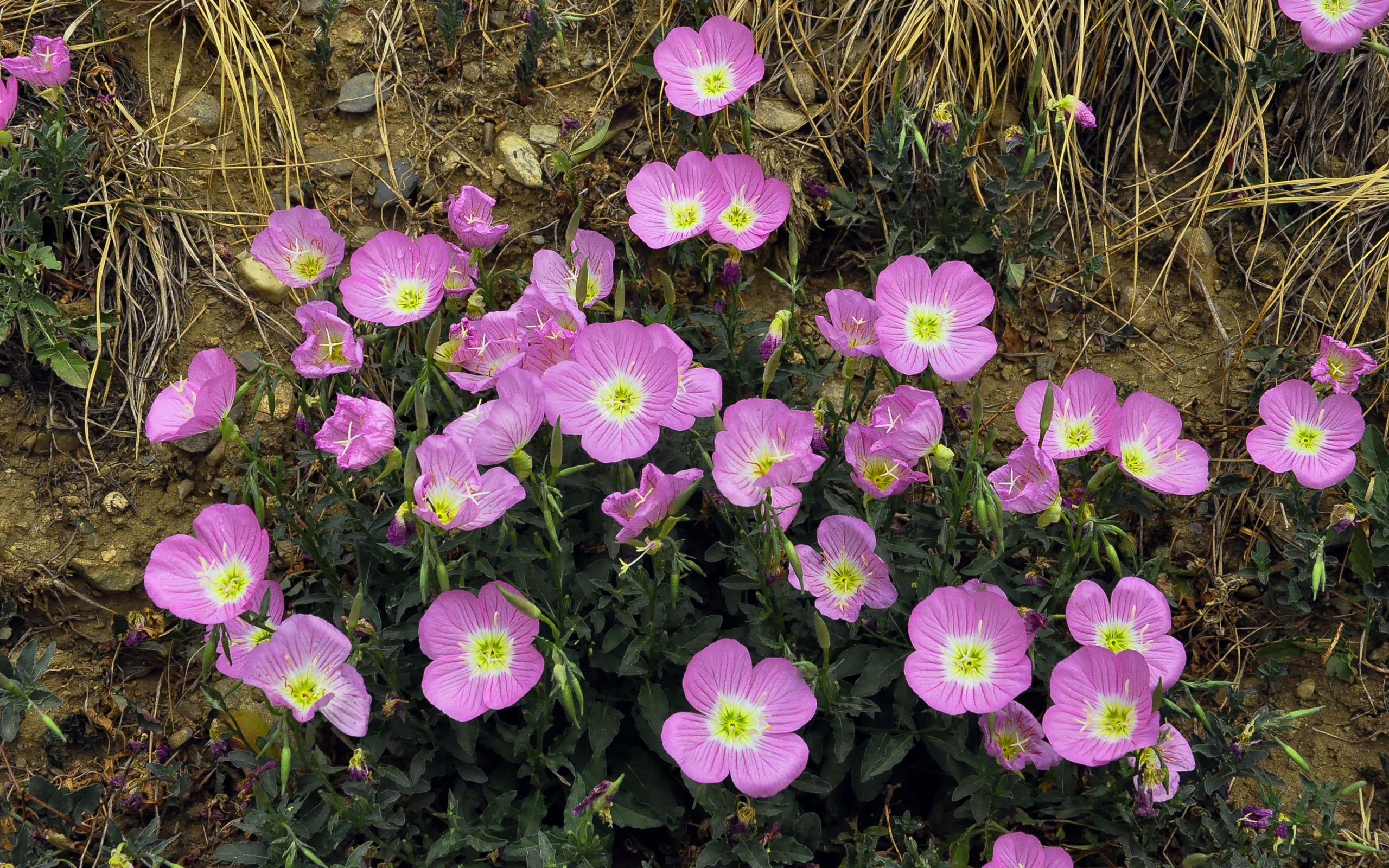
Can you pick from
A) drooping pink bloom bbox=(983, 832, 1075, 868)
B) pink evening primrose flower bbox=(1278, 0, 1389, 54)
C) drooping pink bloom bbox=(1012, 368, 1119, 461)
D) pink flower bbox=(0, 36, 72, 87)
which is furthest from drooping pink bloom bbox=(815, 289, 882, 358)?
pink flower bbox=(0, 36, 72, 87)

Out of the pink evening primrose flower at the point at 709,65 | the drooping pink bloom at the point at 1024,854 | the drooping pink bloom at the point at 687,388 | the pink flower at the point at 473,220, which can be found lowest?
the drooping pink bloom at the point at 1024,854

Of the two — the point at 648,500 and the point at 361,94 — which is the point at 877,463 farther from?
the point at 361,94

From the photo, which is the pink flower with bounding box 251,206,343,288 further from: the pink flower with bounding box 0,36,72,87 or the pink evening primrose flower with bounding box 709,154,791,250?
the pink evening primrose flower with bounding box 709,154,791,250

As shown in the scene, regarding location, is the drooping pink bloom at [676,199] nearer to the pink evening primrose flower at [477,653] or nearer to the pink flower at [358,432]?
the pink flower at [358,432]

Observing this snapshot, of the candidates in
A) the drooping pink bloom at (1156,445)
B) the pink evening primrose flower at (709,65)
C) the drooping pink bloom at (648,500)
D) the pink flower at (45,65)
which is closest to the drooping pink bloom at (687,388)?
the drooping pink bloom at (648,500)

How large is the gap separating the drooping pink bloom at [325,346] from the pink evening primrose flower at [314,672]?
1.76 feet

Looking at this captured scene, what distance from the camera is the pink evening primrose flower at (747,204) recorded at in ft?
9.32

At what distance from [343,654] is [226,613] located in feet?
0.82

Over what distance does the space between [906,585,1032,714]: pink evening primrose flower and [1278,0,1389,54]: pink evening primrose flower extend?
1.74m

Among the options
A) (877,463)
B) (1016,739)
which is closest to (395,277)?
(877,463)

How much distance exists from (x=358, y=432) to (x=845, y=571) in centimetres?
104

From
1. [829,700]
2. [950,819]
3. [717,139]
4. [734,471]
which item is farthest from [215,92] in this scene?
[950,819]

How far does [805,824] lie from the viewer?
2.43 meters

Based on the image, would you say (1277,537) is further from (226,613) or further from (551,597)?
(226,613)
